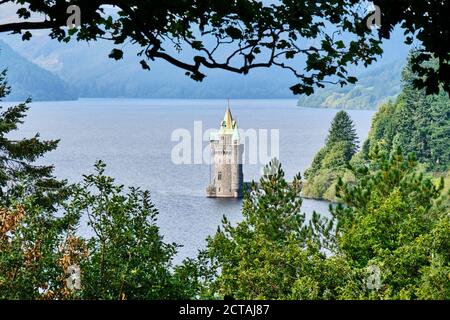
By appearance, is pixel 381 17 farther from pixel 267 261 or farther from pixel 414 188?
pixel 414 188

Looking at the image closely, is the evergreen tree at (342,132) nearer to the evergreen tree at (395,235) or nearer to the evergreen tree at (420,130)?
the evergreen tree at (420,130)

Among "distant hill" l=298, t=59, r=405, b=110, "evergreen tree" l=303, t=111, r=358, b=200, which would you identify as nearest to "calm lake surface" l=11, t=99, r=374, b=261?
"evergreen tree" l=303, t=111, r=358, b=200

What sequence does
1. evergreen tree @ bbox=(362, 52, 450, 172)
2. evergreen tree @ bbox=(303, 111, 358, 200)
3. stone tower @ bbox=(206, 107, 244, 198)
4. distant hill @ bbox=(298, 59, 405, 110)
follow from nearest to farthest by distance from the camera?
1. evergreen tree @ bbox=(303, 111, 358, 200)
2. evergreen tree @ bbox=(362, 52, 450, 172)
3. stone tower @ bbox=(206, 107, 244, 198)
4. distant hill @ bbox=(298, 59, 405, 110)

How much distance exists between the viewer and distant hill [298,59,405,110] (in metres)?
172

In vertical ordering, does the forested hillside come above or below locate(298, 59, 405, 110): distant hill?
below

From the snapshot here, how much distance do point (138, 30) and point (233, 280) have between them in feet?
39.8

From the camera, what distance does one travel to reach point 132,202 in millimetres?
7520

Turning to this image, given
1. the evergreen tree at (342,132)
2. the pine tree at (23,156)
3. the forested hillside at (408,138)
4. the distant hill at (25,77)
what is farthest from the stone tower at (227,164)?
the distant hill at (25,77)

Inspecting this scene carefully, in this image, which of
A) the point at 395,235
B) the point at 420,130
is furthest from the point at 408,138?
the point at 395,235

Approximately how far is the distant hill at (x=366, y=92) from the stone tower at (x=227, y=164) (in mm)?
86871

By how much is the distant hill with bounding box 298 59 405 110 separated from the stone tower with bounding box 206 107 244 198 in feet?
285

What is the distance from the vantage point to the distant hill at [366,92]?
17212cm

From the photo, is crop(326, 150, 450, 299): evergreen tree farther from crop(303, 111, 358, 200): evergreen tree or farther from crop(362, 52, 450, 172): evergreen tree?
crop(362, 52, 450, 172): evergreen tree
